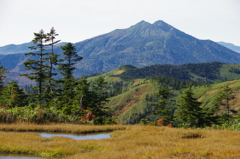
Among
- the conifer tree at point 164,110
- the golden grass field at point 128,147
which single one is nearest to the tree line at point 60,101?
the golden grass field at point 128,147

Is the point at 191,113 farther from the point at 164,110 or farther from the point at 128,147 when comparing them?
the point at 128,147

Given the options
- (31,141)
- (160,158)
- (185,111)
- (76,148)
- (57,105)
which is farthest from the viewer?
(185,111)

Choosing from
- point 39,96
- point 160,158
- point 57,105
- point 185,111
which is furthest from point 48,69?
point 160,158

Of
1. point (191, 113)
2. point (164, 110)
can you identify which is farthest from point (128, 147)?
point (164, 110)

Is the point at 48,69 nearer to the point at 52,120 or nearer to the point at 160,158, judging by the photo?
the point at 52,120

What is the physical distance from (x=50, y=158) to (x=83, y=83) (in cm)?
2699

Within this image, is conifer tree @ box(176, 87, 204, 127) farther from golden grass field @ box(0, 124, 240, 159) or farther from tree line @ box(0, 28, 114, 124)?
golden grass field @ box(0, 124, 240, 159)

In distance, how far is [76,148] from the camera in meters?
19.1

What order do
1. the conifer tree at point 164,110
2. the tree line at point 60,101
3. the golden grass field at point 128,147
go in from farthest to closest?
the conifer tree at point 164,110
the tree line at point 60,101
the golden grass field at point 128,147

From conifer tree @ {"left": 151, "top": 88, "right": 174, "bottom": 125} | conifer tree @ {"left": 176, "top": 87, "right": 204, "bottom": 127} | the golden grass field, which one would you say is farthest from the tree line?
conifer tree @ {"left": 176, "top": 87, "right": 204, "bottom": 127}

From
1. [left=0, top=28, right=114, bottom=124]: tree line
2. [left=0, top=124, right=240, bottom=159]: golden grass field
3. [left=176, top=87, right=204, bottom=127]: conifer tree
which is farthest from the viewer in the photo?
[left=176, top=87, right=204, bottom=127]: conifer tree

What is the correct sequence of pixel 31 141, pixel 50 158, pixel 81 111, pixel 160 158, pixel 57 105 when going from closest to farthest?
pixel 160 158 < pixel 50 158 < pixel 31 141 < pixel 81 111 < pixel 57 105

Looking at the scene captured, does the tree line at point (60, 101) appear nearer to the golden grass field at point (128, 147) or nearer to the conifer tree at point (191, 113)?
the golden grass field at point (128, 147)

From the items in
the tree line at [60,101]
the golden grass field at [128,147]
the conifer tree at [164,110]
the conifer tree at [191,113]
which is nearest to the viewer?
the golden grass field at [128,147]
